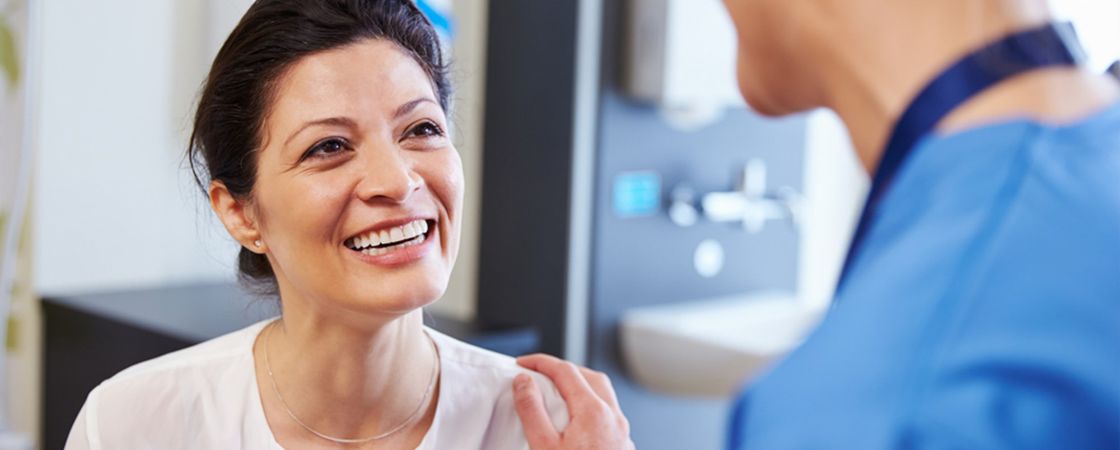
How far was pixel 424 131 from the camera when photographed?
138 centimetres

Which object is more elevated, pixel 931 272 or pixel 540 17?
pixel 540 17

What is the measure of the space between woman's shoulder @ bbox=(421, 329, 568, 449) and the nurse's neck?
2.81 feet

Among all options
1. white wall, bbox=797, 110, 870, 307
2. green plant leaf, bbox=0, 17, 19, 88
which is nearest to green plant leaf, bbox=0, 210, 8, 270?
green plant leaf, bbox=0, 17, 19, 88

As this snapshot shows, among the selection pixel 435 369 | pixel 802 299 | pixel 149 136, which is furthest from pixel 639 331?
pixel 435 369

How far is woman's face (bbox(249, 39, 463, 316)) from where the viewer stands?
51.5 inches

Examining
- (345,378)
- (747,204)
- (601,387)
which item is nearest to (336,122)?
(345,378)

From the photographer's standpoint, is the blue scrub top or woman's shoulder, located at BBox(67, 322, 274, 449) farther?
woman's shoulder, located at BBox(67, 322, 274, 449)

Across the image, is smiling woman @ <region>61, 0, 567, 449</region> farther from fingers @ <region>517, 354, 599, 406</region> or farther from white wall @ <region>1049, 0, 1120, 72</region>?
white wall @ <region>1049, 0, 1120, 72</region>

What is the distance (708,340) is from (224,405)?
1.60 m

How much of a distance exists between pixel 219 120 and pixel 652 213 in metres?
1.76

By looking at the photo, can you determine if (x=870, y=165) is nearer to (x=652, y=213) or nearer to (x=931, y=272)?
(x=931, y=272)

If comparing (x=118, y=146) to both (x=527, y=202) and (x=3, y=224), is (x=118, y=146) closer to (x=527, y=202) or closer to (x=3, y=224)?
(x=3, y=224)

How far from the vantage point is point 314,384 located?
4.79 ft

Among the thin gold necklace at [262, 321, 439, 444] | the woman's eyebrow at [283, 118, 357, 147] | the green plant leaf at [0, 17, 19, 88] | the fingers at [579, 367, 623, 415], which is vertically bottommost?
the thin gold necklace at [262, 321, 439, 444]
